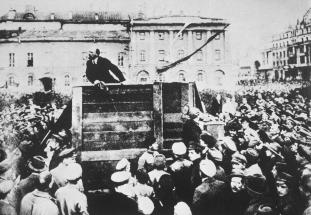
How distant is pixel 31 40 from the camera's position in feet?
54.6

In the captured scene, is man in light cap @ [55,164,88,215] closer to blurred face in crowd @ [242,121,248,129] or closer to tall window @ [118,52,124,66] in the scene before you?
blurred face in crowd @ [242,121,248,129]

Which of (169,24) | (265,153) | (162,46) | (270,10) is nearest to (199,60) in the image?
(162,46)

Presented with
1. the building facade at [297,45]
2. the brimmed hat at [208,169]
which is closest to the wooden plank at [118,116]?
the brimmed hat at [208,169]

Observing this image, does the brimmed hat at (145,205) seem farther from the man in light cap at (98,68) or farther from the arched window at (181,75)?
the arched window at (181,75)

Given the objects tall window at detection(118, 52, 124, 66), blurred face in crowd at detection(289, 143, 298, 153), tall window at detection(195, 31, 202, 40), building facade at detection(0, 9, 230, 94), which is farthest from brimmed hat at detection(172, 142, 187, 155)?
tall window at detection(195, 31, 202, 40)

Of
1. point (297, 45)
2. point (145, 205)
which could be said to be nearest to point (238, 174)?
point (145, 205)

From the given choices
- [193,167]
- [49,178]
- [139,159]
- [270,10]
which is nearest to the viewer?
[49,178]

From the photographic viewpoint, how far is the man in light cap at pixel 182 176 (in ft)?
8.74

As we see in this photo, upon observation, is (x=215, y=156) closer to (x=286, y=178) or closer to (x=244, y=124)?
(x=286, y=178)

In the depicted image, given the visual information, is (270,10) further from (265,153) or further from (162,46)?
(162,46)

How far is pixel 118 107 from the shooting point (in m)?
3.02

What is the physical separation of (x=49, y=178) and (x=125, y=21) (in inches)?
874

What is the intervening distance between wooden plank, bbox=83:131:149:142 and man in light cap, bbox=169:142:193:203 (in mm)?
497

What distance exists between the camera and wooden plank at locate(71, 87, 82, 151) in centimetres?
291
